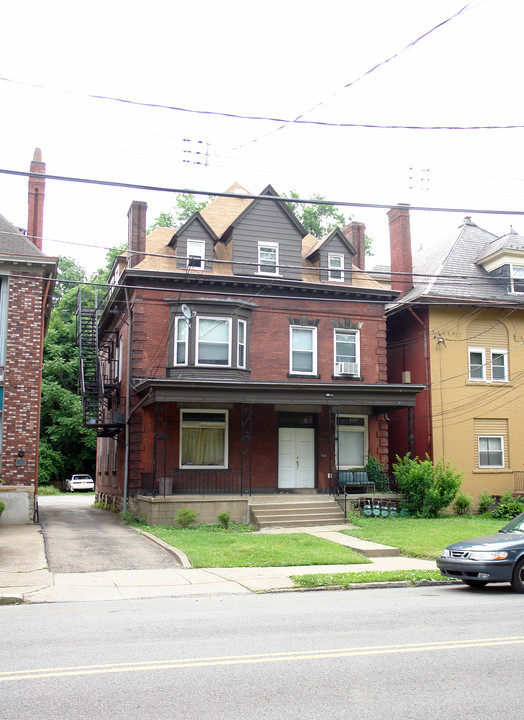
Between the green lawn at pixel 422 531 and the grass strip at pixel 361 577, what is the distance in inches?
90.1

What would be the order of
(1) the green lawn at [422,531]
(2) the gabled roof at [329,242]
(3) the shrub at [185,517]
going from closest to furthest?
(1) the green lawn at [422,531] → (3) the shrub at [185,517] → (2) the gabled roof at [329,242]

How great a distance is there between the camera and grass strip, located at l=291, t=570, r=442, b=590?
1270cm

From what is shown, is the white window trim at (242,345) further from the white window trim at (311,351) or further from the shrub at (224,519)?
the shrub at (224,519)

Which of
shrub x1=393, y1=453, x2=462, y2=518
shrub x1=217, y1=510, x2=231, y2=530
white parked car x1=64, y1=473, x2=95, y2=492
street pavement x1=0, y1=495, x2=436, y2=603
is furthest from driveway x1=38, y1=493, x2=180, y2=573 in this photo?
white parked car x1=64, y1=473, x2=95, y2=492

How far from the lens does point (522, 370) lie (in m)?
27.0

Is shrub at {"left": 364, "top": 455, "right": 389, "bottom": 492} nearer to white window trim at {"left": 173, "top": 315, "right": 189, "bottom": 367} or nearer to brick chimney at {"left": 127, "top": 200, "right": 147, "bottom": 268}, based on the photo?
white window trim at {"left": 173, "top": 315, "right": 189, "bottom": 367}

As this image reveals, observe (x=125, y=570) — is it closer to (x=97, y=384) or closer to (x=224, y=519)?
(x=224, y=519)

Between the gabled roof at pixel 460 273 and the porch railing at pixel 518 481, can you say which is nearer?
the porch railing at pixel 518 481

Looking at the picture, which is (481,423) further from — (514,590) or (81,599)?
(81,599)

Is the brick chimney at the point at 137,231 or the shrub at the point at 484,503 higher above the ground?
the brick chimney at the point at 137,231

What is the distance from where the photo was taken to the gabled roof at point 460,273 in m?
26.6

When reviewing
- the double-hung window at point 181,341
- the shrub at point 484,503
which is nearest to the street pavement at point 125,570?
the double-hung window at point 181,341

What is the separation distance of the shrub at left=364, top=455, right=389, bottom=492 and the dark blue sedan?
12078 millimetres

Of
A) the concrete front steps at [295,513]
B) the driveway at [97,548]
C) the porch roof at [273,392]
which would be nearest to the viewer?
the driveway at [97,548]
